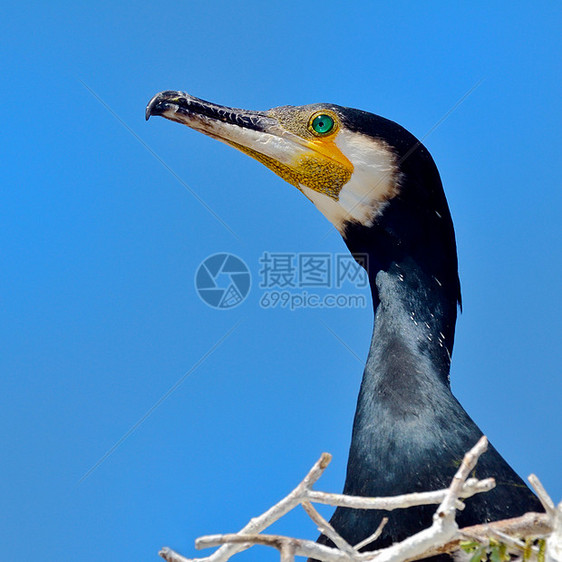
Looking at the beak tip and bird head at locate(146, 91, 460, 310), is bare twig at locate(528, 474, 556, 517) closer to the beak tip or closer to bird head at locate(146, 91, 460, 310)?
bird head at locate(146, 91, 460, 310)

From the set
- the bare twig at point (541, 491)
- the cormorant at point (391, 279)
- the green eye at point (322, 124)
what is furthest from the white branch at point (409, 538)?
the green eye at point (322, 124)

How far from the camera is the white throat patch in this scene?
3469 millimetres

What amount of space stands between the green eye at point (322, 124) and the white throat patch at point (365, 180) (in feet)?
0.20

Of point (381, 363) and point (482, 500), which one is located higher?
point (381, 363)

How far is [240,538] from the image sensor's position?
1665mm

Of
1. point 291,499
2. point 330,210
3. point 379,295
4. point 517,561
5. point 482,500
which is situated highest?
point 330,210

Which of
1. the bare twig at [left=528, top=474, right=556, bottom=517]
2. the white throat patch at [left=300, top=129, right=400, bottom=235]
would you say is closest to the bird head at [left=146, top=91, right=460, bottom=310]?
the white throat patch at [left=300, top=129, right=400, bottom=235]

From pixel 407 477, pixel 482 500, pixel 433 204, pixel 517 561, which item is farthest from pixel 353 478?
pixel 433 204

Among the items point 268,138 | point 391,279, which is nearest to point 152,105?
point 268,138

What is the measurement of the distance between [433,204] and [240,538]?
6.91 feet

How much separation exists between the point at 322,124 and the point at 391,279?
80 cm

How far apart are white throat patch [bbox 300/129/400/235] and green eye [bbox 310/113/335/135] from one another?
62mm

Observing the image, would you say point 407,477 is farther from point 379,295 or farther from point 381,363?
point 379,295

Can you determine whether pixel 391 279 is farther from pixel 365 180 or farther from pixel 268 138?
pixel 268 138
